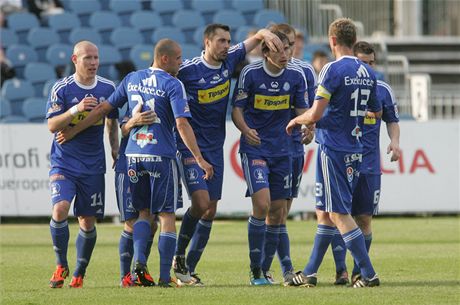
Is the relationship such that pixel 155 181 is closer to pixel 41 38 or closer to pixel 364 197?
pixel 364 197

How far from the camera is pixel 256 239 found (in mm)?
10547

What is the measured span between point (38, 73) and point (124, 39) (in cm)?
221

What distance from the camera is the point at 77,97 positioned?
10297 mm

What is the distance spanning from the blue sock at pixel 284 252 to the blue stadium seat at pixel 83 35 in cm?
1202

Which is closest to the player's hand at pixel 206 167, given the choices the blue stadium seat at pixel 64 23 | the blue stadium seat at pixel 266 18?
the blue stadium seat at pixel 64 23

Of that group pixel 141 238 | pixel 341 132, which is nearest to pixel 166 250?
pixel 141 238

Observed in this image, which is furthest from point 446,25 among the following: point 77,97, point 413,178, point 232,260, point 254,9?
point 77,97

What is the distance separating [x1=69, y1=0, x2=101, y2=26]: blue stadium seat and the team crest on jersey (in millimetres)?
14018

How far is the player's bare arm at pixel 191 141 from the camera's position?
9.70 meters

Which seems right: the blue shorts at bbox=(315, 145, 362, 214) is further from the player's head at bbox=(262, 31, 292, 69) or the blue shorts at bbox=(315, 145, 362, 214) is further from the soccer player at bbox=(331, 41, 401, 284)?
the player's head at bbox=(262, 31, 292, 69)

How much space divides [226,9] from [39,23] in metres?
4.18

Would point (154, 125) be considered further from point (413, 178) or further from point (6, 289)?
point (413, 178)

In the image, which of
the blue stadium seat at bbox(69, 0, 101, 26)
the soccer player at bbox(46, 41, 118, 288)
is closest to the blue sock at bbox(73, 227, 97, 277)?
the soccer player at bbox(46, 41, 118, 288)

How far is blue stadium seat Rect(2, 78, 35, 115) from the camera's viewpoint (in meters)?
20.7
